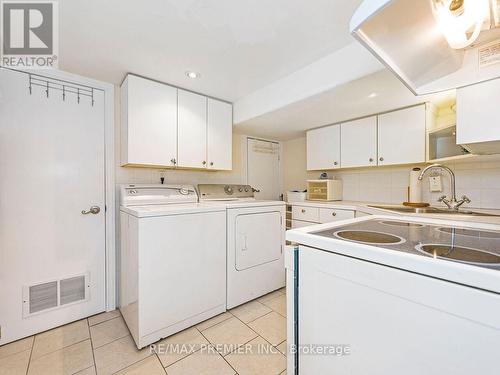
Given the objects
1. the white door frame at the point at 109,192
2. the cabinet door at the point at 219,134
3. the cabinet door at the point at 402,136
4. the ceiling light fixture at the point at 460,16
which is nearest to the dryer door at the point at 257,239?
the cabinet door at the point at 219,134

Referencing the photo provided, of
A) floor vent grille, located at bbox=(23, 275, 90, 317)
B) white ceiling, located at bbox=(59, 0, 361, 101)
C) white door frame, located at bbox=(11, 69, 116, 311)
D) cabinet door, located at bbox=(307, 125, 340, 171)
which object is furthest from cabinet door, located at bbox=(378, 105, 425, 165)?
floor vent grille, located at bbox=(23, 275, 90, 317)

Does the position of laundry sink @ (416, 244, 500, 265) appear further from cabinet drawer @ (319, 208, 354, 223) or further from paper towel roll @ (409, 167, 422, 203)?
paper towel roll @ (409, 167, 422, 203)

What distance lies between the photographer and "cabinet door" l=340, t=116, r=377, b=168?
7.73 feet

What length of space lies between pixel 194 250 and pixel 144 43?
158 cm

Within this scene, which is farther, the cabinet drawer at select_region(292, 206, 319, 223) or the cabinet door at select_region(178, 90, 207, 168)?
the cabinet drawer at select_region(292, 206, 319, 223)

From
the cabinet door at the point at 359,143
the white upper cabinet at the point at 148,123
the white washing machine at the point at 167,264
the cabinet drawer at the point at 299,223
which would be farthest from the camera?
the cabinet drawer at the point at 299,223

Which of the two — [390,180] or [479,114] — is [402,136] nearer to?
[390,180]

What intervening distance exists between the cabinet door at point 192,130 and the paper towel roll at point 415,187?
2145mm

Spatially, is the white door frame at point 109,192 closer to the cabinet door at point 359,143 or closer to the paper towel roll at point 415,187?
the cabinet door at point 359,143

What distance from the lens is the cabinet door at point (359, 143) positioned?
2355 millimetres

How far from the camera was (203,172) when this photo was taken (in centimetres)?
270

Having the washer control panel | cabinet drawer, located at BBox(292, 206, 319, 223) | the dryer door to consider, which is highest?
the washer control panel

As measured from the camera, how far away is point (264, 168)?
344 cm

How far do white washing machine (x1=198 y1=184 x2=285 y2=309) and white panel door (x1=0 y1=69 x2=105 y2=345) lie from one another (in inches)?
42.6
